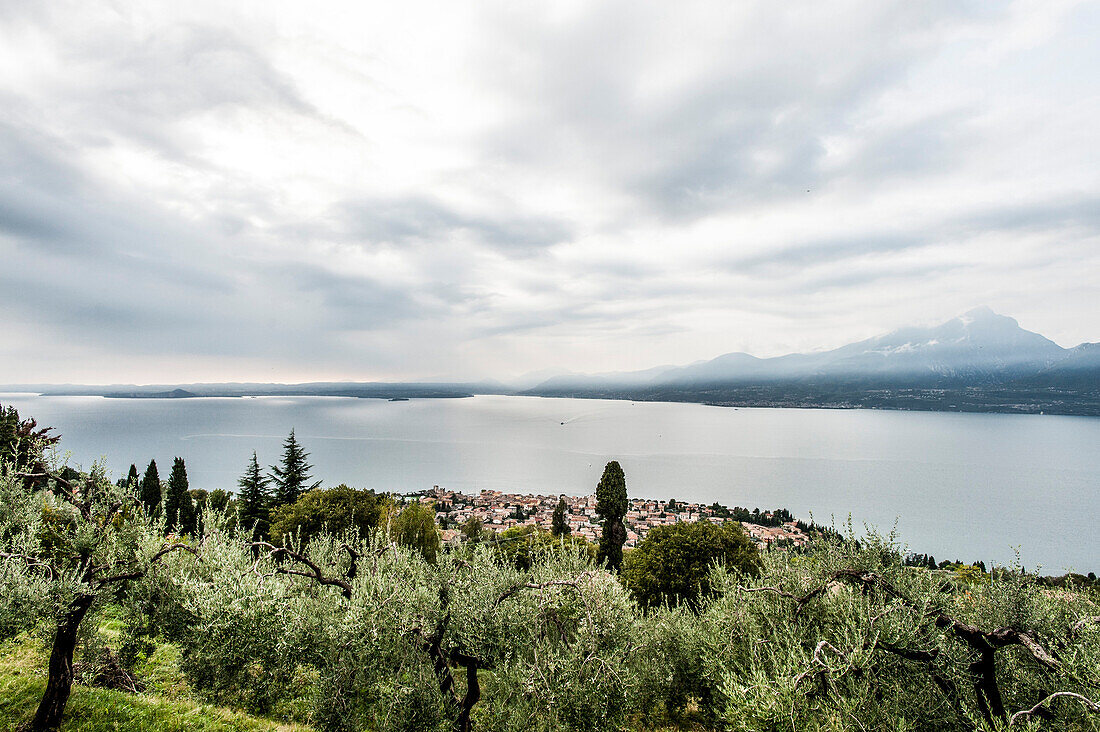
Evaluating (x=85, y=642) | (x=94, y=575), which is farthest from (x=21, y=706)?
(x=94, y=575)

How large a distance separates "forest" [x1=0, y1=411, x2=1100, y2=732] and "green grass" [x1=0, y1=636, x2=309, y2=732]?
0.14ft

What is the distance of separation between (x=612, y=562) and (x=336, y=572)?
18.1 metres

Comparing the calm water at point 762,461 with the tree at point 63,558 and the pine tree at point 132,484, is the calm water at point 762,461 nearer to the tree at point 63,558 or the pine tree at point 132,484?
the pine tree at point 132,484

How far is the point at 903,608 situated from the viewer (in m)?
5.77

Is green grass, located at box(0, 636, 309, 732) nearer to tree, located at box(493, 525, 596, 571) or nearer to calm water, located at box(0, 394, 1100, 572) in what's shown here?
tree, located at box(493, 525, 596, 571)

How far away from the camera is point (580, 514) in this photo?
4816 centimetres

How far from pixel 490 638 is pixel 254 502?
25.9 metres

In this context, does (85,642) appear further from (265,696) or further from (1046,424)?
(1046,424)

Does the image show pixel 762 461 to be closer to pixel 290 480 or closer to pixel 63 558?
pixel 290 480

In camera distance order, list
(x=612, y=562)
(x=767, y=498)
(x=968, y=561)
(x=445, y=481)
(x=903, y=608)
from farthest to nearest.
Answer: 1. (x=445, y=481)
2. (x=767, y=498)
3. (x=968, y=561)
4. (x=612, y=562)
5. (x=903, y=608)

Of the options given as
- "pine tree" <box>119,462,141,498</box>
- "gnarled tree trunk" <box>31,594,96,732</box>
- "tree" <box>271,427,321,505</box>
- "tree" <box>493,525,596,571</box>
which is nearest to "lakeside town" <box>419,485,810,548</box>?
"tree" <box>493,525,596,571</box>

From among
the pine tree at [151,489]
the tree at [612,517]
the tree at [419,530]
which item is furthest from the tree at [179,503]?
the tree at [612,517]

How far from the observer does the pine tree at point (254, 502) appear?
2587 centimetres

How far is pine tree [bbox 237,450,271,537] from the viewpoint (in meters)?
25.9
